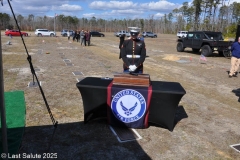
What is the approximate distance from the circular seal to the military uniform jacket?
4.51ft

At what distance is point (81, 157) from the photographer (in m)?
3.22

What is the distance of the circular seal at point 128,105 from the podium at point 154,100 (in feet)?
0.60

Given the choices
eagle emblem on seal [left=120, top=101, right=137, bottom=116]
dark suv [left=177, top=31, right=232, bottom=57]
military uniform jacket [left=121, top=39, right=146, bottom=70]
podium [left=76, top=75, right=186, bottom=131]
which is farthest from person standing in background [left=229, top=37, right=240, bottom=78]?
eagle emblem on seal [left=120, top=101, right=137, bottom=116]

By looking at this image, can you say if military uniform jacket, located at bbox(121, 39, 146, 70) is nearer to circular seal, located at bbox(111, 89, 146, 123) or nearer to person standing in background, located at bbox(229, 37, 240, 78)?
circular seal, located at bbox(111, 89, 146, 123)

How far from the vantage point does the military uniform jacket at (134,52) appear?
5031 mm

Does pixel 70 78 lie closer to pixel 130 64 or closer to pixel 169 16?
pixel 130 64

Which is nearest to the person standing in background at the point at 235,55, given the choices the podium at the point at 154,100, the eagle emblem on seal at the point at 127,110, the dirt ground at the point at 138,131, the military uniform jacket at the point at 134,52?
the dirt ground at the point at 138,131

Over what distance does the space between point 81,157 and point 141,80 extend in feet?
5.37

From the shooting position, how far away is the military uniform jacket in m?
5.03

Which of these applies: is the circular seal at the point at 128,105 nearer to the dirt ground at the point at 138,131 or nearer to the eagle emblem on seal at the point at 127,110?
the eagle emblem on seal at the point at 127,110

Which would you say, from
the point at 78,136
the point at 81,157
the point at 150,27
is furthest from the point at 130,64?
the point at 150,27

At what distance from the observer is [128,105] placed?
12.9ft

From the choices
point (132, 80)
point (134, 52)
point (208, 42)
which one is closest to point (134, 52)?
point (134, 52)

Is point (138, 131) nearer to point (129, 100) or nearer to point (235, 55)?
point (129, 100)
